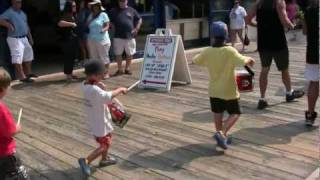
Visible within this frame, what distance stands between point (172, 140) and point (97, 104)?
1403 mm

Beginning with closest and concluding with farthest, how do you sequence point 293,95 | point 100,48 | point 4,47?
point 293,95 < point 100,48 < point 4,47

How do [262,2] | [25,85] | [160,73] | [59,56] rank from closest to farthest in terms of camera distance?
→ [262,2]
[160,73]
[25,85]
[59,56]

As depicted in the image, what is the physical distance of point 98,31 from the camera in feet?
30.7

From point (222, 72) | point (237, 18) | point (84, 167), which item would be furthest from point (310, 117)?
point (237, 18)

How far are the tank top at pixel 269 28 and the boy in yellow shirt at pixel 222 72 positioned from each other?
1656mm

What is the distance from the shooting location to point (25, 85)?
9359mm

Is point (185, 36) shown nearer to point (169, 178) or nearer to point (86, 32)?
point (86, 32)

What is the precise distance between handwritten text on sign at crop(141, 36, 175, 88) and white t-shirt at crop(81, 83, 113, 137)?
3.68 metres

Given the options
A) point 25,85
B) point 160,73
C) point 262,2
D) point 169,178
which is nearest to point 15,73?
point 25,85

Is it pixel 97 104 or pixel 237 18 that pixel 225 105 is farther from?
pixel 237 18

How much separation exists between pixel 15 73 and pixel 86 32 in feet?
5.08

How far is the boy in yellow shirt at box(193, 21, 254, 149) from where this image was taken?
5.18 m

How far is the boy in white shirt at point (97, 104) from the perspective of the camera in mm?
4633

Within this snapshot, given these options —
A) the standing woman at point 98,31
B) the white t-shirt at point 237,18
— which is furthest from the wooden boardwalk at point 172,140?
the white t-shirt at point 237,18
